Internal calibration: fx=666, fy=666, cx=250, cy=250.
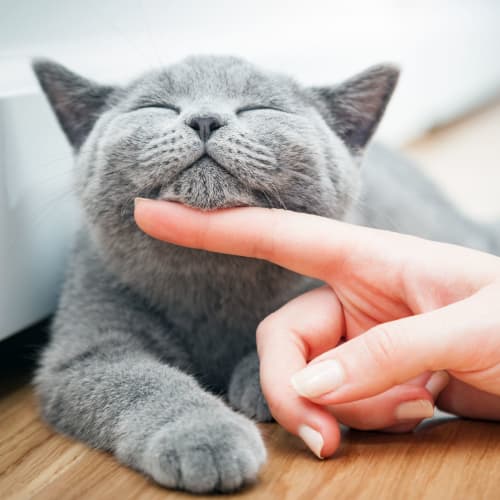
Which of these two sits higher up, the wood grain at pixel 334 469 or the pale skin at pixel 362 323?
the pale skin at pixel 362 323

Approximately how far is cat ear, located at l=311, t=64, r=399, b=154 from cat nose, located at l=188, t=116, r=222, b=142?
294mm

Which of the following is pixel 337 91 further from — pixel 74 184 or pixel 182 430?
pixel 182 430

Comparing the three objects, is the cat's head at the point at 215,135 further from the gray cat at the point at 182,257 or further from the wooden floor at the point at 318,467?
the wooden floor at the point at 318,467

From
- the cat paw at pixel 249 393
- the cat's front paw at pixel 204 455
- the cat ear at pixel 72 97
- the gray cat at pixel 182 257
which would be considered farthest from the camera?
the cat ear at pixel 72 97

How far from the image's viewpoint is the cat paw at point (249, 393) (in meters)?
0.90

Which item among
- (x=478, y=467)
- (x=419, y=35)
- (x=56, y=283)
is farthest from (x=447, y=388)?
(x=419, y=35)

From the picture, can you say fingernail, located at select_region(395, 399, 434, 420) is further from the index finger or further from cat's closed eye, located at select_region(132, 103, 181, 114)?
cat's closed eye, located at select_region(132, 103, 181, 114)

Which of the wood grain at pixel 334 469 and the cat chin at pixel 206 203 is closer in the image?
the wood grain at pixel 334 469

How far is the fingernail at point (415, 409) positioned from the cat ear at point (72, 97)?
0.66 meters

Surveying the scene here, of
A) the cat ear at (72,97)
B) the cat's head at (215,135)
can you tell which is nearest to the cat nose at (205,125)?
the cat's head at (215,135)

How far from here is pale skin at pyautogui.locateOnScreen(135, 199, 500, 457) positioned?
724mm

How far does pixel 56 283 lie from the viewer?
124 centimetres

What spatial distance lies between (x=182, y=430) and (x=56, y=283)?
1.97 feet

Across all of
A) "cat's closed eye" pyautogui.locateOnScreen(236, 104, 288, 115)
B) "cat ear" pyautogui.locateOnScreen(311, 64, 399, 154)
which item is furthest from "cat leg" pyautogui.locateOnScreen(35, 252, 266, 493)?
"cat ear" pyautogui.locateOnScreen(311, 64, 399, 154)
